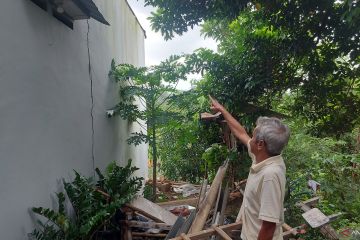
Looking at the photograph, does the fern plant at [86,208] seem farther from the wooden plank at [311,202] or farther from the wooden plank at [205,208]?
the wooden plank at [311,202]

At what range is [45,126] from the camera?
3111 millimetres

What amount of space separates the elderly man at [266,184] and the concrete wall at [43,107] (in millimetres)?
1951

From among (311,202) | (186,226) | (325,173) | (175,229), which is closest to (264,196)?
(186,226)

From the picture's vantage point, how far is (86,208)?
3412 mm

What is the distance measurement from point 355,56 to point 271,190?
2667 millimetres

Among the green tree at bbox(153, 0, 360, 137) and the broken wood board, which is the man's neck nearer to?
the broken wood board

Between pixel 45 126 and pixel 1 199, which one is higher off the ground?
pixel 45 126

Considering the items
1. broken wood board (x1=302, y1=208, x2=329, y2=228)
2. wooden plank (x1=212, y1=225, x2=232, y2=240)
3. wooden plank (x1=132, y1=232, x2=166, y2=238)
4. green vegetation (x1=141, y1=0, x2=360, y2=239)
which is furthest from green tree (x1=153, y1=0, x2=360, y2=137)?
wooden plank (x1=212, y1=225, x2=232, y2=240)

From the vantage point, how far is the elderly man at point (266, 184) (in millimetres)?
1936

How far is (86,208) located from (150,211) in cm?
123

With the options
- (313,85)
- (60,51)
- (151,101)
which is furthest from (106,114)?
(313,85)

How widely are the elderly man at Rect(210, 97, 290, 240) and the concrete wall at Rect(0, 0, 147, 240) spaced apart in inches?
76.8

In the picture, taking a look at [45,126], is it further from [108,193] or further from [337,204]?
[337,204]

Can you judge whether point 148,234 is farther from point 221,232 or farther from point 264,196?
point 264,196
